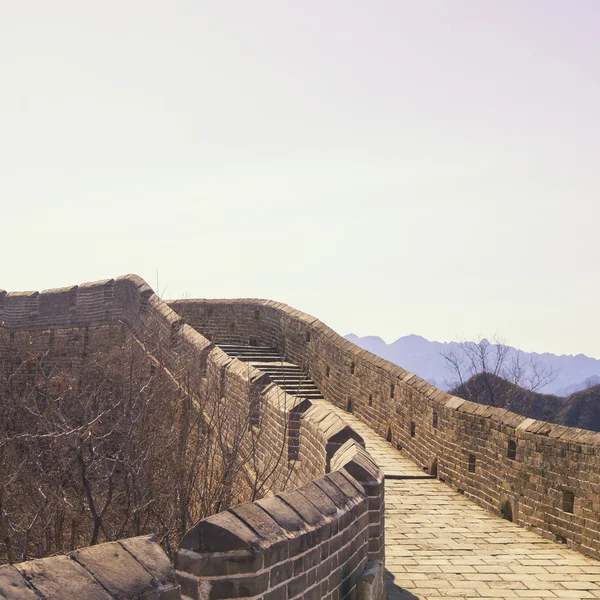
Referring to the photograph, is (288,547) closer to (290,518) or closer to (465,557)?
(290,518)

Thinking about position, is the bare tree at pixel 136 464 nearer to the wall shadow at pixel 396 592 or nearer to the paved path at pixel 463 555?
the paved path at pixel 463 555

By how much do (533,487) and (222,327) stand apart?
14.2 metres

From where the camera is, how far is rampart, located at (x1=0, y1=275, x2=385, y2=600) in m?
3.86

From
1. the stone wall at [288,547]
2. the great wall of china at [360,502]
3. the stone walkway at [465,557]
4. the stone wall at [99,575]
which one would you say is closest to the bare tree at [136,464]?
the great wall of china at [360,502]

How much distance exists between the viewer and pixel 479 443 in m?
11.7

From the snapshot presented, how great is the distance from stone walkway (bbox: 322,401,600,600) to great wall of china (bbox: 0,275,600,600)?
26 mm

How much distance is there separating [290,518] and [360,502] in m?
1.41

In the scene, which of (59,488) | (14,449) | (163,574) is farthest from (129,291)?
(163,574)

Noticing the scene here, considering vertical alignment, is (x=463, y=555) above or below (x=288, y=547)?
below

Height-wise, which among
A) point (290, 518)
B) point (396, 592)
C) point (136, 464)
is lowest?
point (396, 592)

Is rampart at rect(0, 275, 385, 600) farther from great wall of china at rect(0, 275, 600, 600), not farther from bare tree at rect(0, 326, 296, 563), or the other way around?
bare tree at rect(0, 326, 296, 563)

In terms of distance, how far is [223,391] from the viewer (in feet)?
44.4

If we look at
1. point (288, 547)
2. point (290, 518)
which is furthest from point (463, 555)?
point (288, 547)

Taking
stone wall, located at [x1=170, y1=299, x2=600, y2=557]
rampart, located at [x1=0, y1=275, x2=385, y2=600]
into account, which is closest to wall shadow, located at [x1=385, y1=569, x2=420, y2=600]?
rampart, located at [x1=0, y1=275, x2=385, y2=600]
